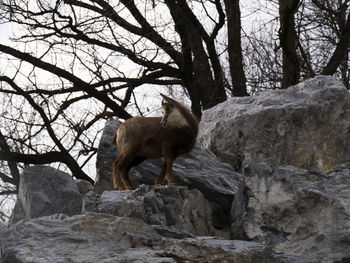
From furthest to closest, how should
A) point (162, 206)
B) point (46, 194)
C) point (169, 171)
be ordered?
point (46, 194) → point (169, 171) → point (162, 206)

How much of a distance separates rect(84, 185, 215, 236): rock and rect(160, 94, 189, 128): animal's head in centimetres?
81

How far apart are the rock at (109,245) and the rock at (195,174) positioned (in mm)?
1929

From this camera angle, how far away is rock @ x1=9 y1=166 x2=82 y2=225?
590 centimetres

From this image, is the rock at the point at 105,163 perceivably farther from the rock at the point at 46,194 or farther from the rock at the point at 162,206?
the rock at the point at 162,206

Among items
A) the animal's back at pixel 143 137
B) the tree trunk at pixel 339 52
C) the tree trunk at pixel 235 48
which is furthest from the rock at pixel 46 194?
the tree trunk at pixel 339 52

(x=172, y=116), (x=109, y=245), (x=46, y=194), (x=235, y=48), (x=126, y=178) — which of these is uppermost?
(x=235, y=48)

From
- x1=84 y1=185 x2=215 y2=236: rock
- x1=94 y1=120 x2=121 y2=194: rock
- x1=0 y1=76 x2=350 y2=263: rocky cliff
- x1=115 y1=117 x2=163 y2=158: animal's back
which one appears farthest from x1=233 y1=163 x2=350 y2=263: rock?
A: x1=94 y1=120 x2=121 y2=194: rock

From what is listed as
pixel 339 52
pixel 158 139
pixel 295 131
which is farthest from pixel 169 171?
pixel 339 52

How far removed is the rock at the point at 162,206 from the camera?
4750 mm

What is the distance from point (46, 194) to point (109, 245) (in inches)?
105

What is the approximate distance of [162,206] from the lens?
502cm

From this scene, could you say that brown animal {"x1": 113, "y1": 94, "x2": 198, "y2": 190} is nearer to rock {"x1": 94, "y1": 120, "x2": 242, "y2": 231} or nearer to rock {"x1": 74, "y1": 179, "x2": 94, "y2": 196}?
rock {"x1": 94, "y1": 120, "x2": 242, "y2": 231}

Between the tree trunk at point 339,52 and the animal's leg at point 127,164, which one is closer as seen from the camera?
the animal's leg at point 127,164

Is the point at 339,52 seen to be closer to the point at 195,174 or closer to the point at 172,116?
the point at 195,174
